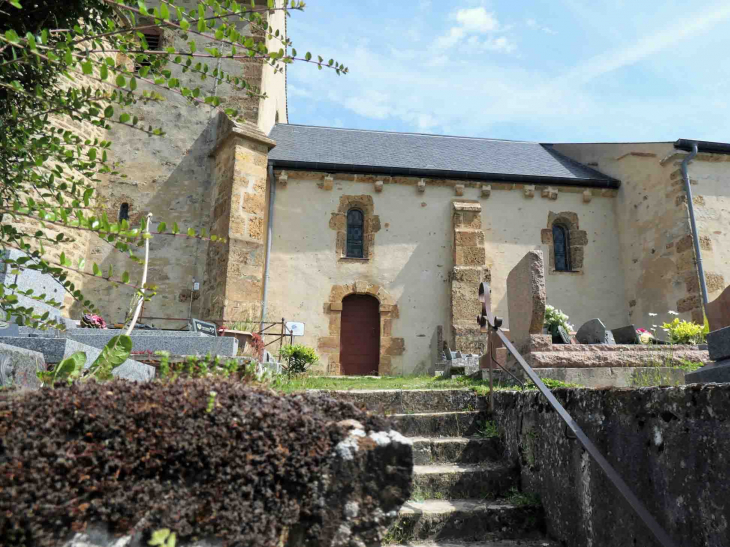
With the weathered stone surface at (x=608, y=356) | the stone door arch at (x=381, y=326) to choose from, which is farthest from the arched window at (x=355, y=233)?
the weathered stone surface at (x=608, y=356)

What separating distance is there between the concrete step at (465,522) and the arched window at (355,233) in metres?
10.4

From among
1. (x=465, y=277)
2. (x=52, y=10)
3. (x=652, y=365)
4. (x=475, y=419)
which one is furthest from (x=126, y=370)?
(x=465, y=277)

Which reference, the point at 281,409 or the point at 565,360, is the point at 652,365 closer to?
the point at 565,360

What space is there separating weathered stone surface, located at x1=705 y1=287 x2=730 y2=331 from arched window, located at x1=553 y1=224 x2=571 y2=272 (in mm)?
8904

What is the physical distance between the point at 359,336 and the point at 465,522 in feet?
32.2

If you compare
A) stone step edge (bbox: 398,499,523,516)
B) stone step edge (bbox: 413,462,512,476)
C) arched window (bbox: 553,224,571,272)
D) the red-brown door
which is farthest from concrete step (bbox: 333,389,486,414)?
arched window (bbox: 553,224,571,272)

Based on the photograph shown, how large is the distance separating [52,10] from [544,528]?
480 cm

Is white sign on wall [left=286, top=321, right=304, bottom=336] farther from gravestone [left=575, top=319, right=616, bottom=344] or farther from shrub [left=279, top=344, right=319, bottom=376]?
gravestone [left=575, top=319, right=616, bottom=344]

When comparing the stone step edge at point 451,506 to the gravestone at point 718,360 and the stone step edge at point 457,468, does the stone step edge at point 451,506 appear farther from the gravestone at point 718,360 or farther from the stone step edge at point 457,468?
the gravestone at point 718,360

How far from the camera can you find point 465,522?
3.46 meters

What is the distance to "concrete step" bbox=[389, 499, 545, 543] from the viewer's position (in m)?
3.37

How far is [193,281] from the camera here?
477 inches

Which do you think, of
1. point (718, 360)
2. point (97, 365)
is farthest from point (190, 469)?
point (718, 360)

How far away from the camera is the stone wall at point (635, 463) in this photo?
2324mm
